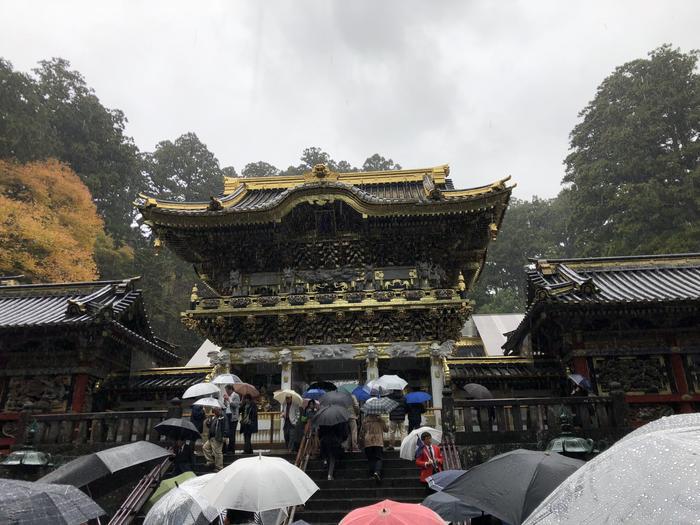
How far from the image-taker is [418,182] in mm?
20562

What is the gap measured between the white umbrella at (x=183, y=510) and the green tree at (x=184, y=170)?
47.0 m

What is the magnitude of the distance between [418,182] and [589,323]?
30.2 ft

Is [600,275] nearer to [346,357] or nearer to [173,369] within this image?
[346,357]

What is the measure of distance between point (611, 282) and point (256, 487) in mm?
13821

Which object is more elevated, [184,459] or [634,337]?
[634,337]

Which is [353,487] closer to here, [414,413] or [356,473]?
[356,473]

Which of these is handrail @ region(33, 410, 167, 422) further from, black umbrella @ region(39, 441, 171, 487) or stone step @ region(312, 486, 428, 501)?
stone step @ region(312, 486, 428, 501)

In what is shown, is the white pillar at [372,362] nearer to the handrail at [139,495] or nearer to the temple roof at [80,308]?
the handrail at [139,495]

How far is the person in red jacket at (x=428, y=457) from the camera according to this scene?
9273 mm

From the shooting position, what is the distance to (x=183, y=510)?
593 cm

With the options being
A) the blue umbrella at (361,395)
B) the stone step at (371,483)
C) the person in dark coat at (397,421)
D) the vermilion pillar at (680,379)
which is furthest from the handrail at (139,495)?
the vermilion pillar at (680,379)

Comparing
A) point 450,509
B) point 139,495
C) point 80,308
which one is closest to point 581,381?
point 450,509

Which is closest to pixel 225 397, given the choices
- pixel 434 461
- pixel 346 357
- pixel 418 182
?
pixel 346 357

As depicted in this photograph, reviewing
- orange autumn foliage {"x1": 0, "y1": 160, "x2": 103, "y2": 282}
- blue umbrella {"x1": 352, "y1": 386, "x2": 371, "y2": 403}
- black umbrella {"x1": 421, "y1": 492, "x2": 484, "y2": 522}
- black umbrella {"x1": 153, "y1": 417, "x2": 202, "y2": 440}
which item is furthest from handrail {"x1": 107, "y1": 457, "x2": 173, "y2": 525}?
orange autumn foliage {"x1": 0, "y1": 160, "x2": 103, "y2": 282}
